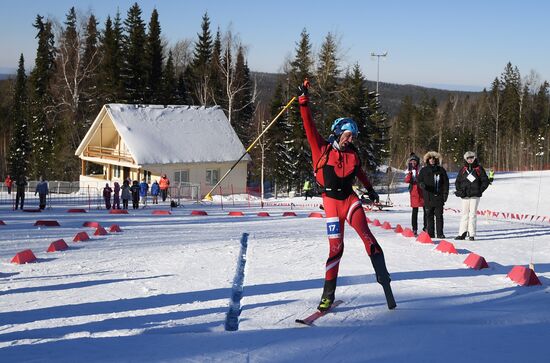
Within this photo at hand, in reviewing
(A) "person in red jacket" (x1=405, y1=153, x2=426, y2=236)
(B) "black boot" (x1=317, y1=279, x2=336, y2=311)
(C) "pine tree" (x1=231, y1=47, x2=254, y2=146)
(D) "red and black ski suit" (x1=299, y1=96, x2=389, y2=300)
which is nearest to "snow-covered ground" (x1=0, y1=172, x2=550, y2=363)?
(B) "black boot" (x1=317, y1=279, x2=336, y2=311)

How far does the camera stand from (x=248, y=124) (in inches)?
2660

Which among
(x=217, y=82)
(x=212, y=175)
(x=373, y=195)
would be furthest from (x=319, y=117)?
(x=373, y=195)

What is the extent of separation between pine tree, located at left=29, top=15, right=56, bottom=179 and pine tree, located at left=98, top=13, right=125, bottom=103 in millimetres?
5759

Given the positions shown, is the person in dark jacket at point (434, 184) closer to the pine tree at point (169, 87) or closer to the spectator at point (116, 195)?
the spectator at point (116, 195)

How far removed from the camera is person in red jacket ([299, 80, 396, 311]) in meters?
5.81

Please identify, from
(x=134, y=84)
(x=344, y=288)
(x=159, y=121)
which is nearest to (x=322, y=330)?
(x=344, y=288)

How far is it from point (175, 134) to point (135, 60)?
2267 cm

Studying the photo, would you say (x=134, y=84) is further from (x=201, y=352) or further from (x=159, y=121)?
(x=201, y=352)

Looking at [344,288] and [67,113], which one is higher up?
[67,113]

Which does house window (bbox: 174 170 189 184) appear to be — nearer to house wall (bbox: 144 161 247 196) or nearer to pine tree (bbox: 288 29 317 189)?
house wall (bbox: 144 161 247 196)

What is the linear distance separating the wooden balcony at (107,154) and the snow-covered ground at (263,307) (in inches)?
1290

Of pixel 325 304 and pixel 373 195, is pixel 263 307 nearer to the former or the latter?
pixel 325 304

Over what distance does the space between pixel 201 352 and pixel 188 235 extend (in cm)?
915

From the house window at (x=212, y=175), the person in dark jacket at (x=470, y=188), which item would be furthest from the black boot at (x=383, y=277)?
the house window at (x=212, y=175)
